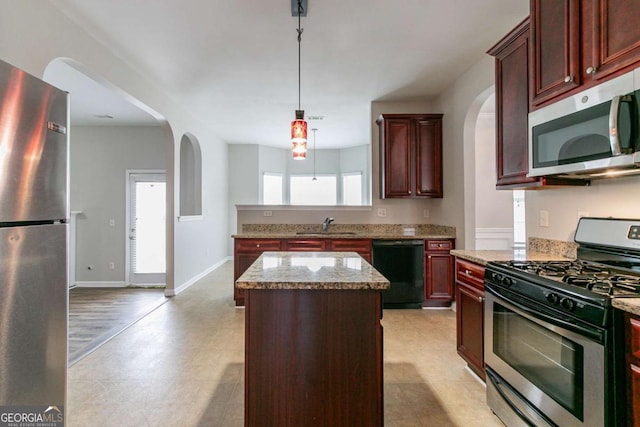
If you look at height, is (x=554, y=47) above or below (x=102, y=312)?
above

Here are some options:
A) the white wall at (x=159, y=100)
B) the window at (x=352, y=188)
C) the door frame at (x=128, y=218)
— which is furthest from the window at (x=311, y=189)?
the door frame at (x=128, y=218)

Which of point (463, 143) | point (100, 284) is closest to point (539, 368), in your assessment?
point (463, 143)

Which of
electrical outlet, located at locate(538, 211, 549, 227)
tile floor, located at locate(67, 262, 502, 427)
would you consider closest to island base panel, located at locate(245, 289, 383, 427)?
tile floor, located at locate(67, 262, 502, 427)

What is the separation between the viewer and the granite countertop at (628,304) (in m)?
1.14

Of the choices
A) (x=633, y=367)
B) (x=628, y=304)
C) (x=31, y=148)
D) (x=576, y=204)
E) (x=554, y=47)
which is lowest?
(x=633, y=367)

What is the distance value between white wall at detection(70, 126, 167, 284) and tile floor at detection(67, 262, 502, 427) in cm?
236

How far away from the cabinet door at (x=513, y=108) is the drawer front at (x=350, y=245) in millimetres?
1885

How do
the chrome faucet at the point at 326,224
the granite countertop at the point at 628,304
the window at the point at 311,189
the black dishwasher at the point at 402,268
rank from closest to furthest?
the granite countertop at the point at 628,304
the black dishwasher at the point at 402,268
the chrome faucet at the point at 326,224
the window at the point at 311,189

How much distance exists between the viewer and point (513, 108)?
7.45ft

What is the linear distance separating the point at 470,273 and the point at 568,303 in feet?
3.06

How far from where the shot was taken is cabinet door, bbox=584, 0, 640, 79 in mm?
1404

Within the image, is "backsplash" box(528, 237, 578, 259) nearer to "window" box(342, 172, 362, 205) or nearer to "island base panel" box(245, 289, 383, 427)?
"island base panel" box(245, 289, 383, 427)

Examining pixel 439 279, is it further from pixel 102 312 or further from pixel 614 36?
pixel 102 312

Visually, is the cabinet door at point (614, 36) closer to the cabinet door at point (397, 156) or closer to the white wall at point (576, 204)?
the white wall at point (576, 204)
